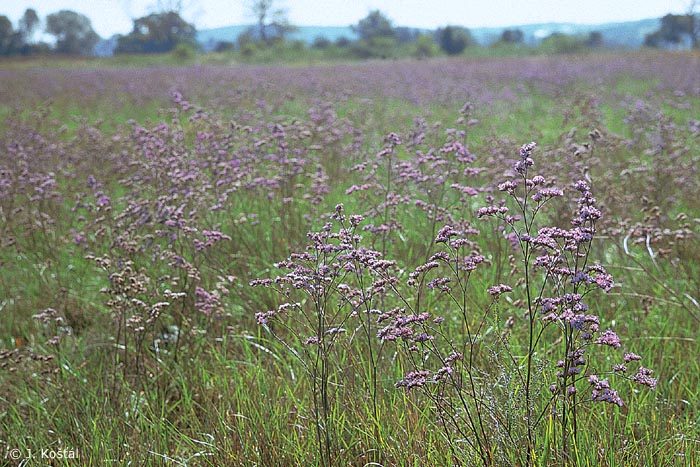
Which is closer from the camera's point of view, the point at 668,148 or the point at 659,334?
the point at 659,334

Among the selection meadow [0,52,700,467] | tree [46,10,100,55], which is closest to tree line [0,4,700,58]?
tree [46,10,100,55]

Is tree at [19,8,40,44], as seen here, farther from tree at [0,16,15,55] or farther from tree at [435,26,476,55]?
tree at [435,26,476,55]

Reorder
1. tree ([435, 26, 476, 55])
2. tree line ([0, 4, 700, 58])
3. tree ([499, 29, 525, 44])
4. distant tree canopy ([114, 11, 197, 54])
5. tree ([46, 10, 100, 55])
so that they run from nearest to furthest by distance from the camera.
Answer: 1. tree line ([0, 4, 700, 58])
2. tree ([435, 26, 476, 55])
3. tree ([499, 29, 525, 44])
4. distant tree canopy ([114, 11, 197, 54])
5. tree ([46, 10, 100, 55])

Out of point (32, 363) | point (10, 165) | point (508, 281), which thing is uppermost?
point (10, 165)

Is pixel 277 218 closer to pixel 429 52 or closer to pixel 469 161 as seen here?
pixel 469 161

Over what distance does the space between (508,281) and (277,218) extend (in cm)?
188

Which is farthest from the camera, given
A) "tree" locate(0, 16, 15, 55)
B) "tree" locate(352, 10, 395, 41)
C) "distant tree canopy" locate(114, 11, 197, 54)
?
"distant tree canopy" locate(114, 11, 197, 54)

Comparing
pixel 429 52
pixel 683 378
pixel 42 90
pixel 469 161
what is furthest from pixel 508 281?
pixel 429 52

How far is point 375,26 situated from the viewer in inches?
2576

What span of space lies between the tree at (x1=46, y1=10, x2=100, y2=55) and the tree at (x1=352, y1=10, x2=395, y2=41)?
43682mm

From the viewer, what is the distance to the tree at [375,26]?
63600mm

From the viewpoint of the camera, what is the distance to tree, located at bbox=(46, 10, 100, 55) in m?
88.8

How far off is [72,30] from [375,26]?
51072 mm

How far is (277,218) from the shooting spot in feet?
A: 15.8
